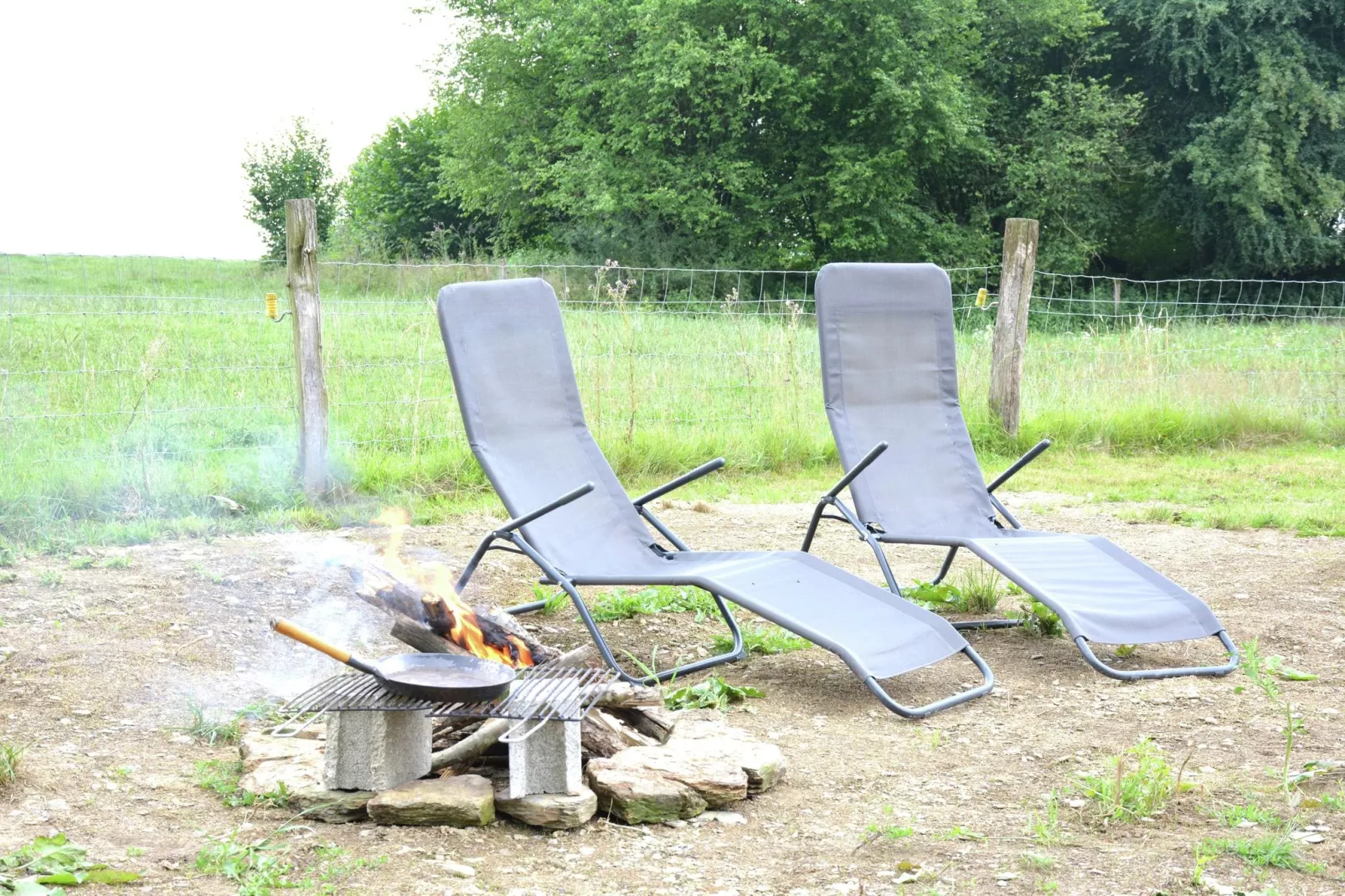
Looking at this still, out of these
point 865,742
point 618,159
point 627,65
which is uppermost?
point 627,65

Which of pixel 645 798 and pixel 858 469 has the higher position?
pixel 858 469

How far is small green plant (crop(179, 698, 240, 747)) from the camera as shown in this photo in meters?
3.18

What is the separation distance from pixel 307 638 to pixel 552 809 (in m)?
0.64

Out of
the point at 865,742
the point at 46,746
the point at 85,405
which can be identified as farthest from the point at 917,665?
the point at 85,405

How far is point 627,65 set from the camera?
947 inches

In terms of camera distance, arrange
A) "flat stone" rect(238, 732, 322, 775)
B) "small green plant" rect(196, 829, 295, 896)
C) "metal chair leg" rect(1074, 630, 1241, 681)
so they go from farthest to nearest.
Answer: "metal chair leg" rect(1074, 630, 1241, 681)
"flat stone" rect(238, 732, 322, 775)
"small green plant" rect(196, 829, 295, 896)

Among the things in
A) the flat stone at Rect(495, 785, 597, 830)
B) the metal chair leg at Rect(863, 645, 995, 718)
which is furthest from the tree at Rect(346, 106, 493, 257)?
the flat stone at Rect(495, 785, 597, 830)

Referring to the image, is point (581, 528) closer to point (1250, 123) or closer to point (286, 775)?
point (286, 775)

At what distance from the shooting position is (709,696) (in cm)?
361

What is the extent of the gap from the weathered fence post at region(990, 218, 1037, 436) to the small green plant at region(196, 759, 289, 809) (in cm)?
638

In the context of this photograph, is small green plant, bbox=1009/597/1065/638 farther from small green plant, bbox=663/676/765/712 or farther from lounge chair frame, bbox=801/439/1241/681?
small green plant, bbox=663/676/765/712

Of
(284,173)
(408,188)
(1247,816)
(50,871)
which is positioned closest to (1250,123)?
(408,188)

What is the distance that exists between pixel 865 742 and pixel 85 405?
4.58 meters

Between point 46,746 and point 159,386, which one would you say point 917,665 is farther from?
point 159,386
